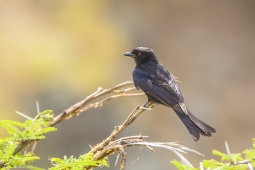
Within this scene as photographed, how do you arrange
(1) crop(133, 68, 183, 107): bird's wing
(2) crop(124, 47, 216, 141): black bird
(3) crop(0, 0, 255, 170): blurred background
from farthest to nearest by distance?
1. (3) crop(0, 0, 255, 170): blurred background
2. (1) crop(133, 68, 183, 107): bird's wing
3. (2) crop(124, 47, 216, 141): black bird

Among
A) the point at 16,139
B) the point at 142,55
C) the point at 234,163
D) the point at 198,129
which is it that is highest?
the point at 142,55

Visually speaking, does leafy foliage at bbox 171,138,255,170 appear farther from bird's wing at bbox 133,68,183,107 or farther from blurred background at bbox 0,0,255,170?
blurred background at bbox 0,0,255,170

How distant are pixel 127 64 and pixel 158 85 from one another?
5.19 metres

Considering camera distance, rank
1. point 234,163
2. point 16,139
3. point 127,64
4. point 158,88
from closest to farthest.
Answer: point 234,163 → point 16,139 → point 158,88 → point 127,64

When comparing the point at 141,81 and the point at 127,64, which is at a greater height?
the point at 127,64

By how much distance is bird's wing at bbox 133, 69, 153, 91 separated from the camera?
3436 mm

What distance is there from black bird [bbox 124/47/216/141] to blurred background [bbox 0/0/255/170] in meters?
2.87

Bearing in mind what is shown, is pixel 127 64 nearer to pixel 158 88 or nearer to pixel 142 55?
pixel 142 55

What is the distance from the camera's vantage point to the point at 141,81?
11.6 feet

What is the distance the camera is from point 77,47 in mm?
8359

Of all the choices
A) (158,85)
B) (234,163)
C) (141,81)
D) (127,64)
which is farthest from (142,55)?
(127,64)

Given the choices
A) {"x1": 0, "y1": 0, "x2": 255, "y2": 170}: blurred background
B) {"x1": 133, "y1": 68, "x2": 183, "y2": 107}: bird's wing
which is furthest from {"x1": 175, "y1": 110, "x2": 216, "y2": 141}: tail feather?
{"x1": 0, "y1": 0, "x2": 255, "y2": 170}: blurred background

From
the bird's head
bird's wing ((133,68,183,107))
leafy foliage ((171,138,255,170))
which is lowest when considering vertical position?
leafy foliage ((171,138,255,170))

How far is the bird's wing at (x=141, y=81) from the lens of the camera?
3436 mm
